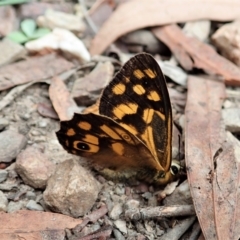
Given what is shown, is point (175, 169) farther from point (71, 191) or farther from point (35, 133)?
point (35, 133)

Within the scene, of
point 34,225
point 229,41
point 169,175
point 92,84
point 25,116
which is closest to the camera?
point 34,225

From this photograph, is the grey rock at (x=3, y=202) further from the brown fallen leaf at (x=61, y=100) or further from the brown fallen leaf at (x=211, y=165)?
the brown fallen leaf at (x=211, y=165)

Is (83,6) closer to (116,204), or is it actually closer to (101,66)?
(101,66)

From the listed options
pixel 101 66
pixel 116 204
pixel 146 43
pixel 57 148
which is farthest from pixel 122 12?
pixel 116 204

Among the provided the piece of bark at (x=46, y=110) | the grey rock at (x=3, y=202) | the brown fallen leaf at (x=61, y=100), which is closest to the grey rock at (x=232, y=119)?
the brown fallen leaf at (x=61, y=100)

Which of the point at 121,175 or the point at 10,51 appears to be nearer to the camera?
the point at 121,175

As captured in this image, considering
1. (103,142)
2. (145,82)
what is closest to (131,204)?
(103,142)
